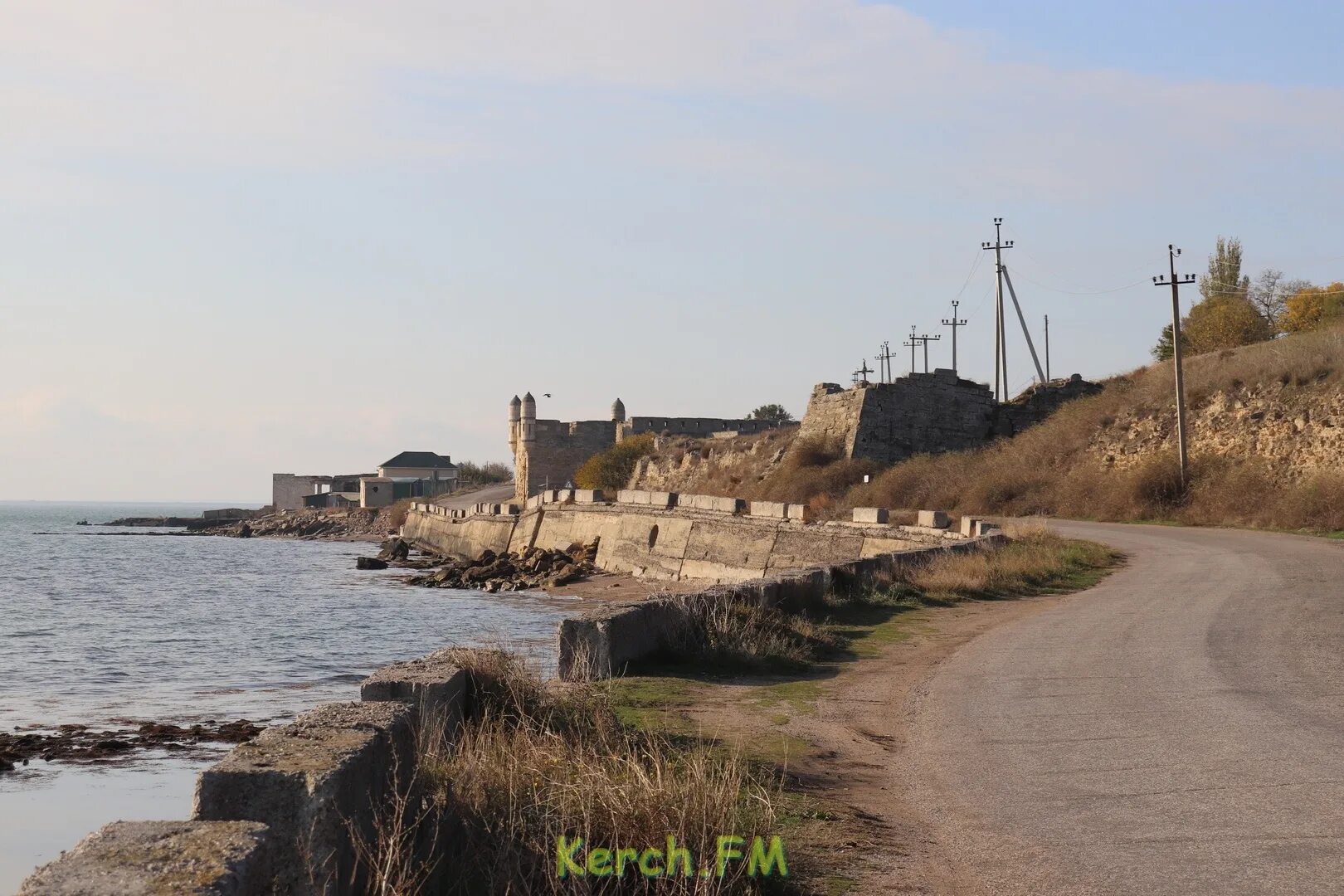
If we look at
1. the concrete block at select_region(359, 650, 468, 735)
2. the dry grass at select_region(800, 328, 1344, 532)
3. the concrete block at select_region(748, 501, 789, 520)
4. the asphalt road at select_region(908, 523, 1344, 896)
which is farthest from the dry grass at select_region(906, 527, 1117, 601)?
the concrete block at select_region(359, 650, 468, 735)

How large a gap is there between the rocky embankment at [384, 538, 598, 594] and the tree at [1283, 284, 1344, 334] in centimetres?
3907

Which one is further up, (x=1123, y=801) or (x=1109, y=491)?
(x=1109, y=491)

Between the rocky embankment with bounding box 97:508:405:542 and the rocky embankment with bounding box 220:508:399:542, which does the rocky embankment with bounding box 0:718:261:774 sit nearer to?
the rocky embankment with bounding box 97:508:405:542

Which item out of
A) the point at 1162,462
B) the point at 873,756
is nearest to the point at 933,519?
the point at 1162,462

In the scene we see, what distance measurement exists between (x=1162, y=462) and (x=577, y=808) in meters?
34.8

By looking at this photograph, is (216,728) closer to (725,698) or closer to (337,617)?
(725,698)

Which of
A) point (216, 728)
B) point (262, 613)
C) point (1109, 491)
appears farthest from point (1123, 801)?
point (1109, 491)

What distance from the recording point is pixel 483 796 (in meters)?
5.66

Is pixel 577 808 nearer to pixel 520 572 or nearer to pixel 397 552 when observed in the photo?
pixel 520 572

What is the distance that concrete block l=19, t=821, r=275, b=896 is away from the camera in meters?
3.28

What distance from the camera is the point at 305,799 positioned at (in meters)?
Result: 4.26

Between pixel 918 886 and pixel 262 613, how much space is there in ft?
99.9

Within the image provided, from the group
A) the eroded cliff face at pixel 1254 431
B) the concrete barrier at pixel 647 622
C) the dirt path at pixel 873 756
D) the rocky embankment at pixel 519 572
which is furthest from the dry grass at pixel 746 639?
the rocky embankment at pixel 519 572

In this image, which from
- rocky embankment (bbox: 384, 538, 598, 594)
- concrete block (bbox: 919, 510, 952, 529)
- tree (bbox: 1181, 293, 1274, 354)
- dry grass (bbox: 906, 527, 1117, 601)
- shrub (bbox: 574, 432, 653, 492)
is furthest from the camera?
shrub (bbox: 574, 432, 653, 492)
